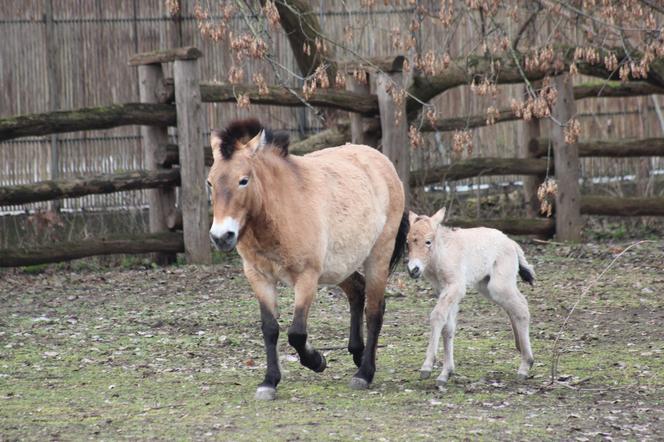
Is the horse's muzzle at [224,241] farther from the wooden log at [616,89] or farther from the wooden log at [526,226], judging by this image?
the wooden log at [616,89]

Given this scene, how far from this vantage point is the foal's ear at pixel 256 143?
19.8 ft

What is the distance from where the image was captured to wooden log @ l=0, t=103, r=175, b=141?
412 inches

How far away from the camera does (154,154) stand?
37.5 feet

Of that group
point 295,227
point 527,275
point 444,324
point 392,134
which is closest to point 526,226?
point 392,134

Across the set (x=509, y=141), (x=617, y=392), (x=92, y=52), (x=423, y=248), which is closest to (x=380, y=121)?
(x=509, y=141)

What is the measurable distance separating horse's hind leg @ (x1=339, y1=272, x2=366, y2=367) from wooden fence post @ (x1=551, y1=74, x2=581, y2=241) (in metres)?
5.74

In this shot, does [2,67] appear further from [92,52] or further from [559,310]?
[559,310]

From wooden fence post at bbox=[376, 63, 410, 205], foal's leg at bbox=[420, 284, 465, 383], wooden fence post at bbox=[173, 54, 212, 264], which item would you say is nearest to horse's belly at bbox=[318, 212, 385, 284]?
foal's leg at bbox=[420, 284, 465, 383]

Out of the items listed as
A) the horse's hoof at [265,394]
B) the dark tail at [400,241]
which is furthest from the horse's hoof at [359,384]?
the dark tail at [400,241]

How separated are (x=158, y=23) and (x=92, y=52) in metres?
0.91

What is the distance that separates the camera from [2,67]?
43.9ft

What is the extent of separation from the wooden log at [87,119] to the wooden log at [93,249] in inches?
44.4

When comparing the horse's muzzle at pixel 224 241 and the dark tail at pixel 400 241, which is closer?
the horse's muzzle at pixel 224 241

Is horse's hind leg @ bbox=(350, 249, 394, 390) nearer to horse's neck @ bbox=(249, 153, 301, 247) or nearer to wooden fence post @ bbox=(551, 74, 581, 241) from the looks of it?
horse's neck @ bbox=(249, 153, 301, 247)
